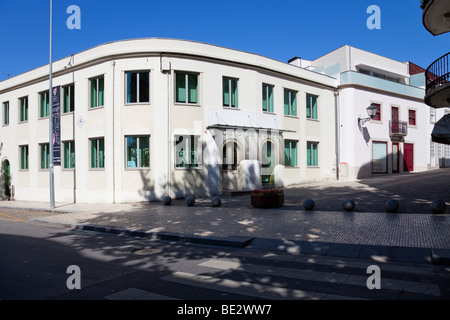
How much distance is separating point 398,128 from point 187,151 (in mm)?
18235

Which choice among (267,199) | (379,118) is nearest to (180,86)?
(267,199)

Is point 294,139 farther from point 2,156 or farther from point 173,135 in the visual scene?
point 2,156

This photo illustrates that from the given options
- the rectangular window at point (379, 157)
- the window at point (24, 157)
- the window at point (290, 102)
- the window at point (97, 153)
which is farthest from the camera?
the rectangular window at point (379, 157)

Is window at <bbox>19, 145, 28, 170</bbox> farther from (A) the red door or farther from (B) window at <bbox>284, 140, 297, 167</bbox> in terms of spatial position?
(A) the red door

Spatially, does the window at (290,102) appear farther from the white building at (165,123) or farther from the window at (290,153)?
the window at (290,153)

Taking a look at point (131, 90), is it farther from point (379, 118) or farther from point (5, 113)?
point (379, 118)

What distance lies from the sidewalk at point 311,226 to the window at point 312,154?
8776mm

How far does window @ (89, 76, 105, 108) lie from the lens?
1784 cm

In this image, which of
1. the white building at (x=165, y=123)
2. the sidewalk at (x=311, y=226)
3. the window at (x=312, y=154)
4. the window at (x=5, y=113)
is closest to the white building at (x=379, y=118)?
the window at (x=312, y=154)

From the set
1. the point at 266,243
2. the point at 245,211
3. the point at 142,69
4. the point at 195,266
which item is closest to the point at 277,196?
the point at 245,211

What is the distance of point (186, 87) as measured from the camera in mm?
17438

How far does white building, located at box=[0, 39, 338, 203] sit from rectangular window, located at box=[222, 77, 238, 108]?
6cm

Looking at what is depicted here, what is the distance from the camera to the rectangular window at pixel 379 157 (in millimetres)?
24609

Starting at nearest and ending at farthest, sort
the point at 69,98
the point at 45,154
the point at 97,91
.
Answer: the point at 97,91 < the point at 69,98 < the point at 45,154
